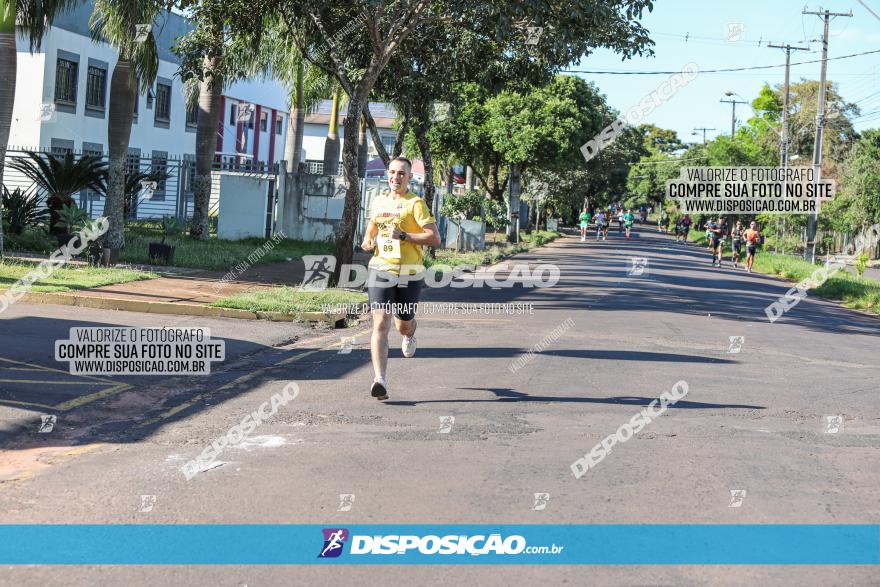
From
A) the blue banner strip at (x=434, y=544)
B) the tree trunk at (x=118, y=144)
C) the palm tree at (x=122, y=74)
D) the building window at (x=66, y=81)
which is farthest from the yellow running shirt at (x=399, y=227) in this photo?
the building window at (x=66, y=81)

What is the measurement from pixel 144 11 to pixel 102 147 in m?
19.1

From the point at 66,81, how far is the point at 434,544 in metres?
32.4

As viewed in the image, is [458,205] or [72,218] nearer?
[72,218]

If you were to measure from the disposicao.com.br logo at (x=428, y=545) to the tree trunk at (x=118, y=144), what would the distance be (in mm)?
15162

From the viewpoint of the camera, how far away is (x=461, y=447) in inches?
279

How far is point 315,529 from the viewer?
17.3 ft

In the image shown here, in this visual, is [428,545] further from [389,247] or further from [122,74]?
[122,74]

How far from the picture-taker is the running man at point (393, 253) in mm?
8586

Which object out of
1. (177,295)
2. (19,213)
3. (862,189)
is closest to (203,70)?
(19,213)

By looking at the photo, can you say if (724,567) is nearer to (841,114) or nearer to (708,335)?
(708,335)

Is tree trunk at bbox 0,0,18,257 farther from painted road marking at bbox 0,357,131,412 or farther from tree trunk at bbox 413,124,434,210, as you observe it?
tree trunk at bbox 413,124,434,210

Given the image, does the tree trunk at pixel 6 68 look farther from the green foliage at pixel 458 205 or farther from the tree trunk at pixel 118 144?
the green foliage at pixel 458 205

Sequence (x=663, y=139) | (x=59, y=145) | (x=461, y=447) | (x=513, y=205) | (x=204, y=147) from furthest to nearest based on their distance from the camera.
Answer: (x=663, y=139), (x=513, y=205), (x=59, y=145), (x=204, y=147), (x=461, y=447)

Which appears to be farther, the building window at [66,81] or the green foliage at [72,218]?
the building window at [66,81]
